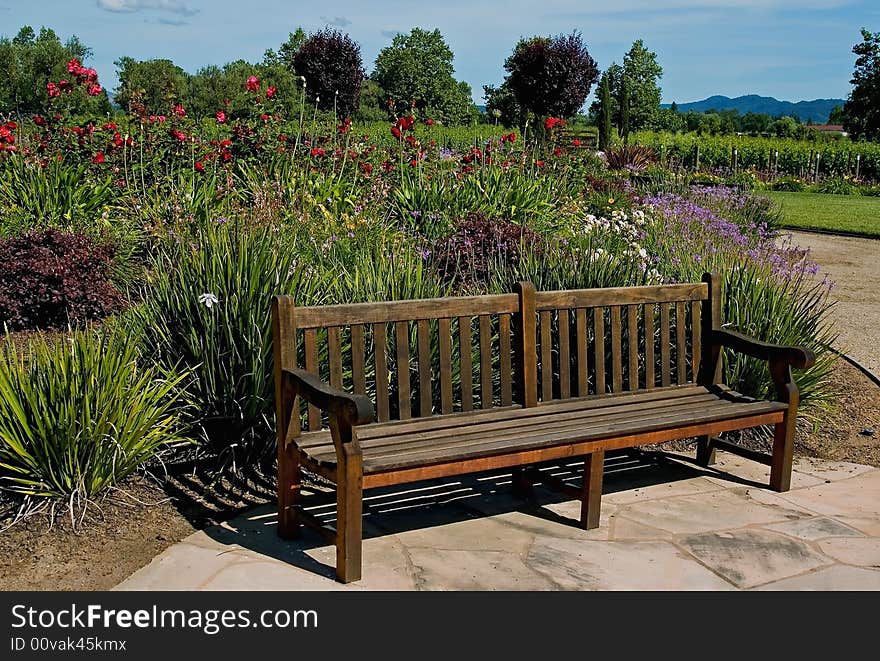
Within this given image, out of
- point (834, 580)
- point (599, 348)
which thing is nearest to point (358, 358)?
point (599, 348)

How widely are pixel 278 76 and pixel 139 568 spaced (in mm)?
56971

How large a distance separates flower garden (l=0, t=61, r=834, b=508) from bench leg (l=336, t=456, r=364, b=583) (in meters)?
1.07

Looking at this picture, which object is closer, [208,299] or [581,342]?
[208,299]

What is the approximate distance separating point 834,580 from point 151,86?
4227 centimetres

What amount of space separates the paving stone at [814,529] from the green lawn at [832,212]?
34.5 feet

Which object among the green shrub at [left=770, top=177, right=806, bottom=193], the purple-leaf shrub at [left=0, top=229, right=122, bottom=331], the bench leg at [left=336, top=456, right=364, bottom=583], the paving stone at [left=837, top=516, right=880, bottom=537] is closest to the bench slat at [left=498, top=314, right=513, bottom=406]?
the bench leg at [left=336, top=456, right=364, bottom=583]

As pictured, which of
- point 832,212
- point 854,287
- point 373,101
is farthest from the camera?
point 373,101

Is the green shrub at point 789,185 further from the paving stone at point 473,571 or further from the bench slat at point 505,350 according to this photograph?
the paving stone at point 473,571

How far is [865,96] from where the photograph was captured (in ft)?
146

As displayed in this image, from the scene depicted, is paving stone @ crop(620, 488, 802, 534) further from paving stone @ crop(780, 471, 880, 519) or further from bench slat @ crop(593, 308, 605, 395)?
bench slat @ crop(593, 308, 605, 395)

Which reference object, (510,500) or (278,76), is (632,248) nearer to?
(510,500)

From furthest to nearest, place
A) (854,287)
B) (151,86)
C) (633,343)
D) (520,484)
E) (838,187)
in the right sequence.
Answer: (151,86) → (838,187) → (854,287) → (633,343) → (520,484)

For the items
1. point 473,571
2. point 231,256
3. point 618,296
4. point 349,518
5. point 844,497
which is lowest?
point 844,497

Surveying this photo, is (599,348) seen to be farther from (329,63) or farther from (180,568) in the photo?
(329,63)
